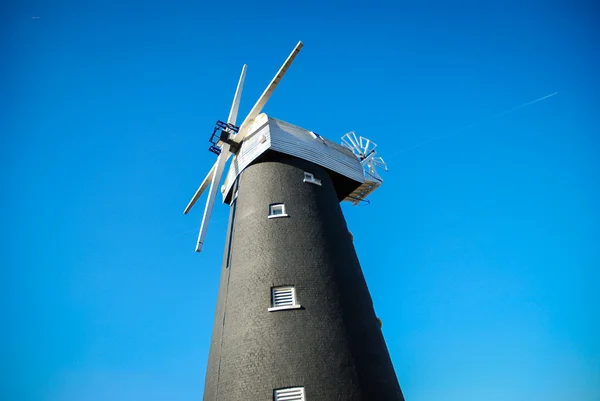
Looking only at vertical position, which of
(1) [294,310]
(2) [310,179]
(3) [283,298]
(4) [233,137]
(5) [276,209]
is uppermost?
(4) [233,137]

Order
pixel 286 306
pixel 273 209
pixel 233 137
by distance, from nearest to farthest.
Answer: pixel 286 306, pixel 273 209, pixel 233 137

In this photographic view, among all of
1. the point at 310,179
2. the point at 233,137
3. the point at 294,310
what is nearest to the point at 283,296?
the point at 294,310

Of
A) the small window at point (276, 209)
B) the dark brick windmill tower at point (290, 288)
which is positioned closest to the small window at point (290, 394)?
the dark brick windmill tower at point (290, 288)

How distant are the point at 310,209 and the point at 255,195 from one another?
2568 mm

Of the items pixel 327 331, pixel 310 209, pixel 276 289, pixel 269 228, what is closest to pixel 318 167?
pixel 310 209

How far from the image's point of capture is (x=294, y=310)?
12.9 metres

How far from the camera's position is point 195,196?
24312 mm

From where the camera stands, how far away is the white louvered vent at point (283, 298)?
1301 centimetres

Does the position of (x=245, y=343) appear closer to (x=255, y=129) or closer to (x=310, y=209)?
(x=310, y=209)

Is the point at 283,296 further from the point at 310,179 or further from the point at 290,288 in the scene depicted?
the point at 310,179

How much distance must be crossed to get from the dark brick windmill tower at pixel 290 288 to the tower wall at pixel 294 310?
3 centimetres

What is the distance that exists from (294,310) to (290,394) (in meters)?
2.56

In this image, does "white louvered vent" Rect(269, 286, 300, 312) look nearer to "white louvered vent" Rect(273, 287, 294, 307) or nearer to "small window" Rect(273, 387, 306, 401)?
"white louvered vent" Rect(273, 287, 294, 307)

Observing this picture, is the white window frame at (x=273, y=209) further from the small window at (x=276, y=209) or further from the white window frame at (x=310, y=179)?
the white window frame at (x=310, y=179)
